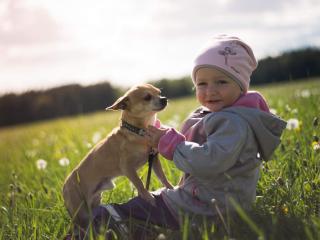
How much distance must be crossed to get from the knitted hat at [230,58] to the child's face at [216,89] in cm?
4

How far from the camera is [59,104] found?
33906 mm

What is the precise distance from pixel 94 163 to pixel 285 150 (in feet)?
5.80

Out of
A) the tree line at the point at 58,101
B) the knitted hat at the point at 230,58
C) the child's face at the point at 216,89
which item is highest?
the knitted hat at the point at 230,58

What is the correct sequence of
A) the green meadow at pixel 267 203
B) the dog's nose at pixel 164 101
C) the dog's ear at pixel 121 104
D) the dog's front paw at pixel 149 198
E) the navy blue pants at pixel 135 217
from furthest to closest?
the dog's nose at pixel 164 101 → the dog's ear at pixel 121 104 → the dog's front paw at pixel 149 198 → the navy blue pants at pixel 135 217 → the green meadow at pixel 267 203

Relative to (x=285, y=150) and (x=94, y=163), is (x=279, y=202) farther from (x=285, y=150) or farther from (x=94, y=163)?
(x=94, y=163)

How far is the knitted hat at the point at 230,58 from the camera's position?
127 inches

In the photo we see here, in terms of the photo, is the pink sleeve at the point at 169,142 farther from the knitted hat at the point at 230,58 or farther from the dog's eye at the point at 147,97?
the dog's eye at the point at 147,97

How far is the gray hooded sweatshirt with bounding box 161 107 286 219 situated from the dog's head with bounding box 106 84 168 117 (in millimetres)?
1197

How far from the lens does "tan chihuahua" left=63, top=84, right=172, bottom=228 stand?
429 centimetres

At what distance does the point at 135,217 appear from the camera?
3.55 metres

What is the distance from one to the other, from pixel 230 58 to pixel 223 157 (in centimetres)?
67

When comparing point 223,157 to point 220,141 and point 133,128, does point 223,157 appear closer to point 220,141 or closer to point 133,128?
point 220,141

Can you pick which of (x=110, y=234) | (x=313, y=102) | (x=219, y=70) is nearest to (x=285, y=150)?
(x=313, y=102)

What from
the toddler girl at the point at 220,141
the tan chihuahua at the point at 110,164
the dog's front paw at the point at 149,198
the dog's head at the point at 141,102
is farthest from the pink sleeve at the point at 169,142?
the dog's head at the point at 141,102
